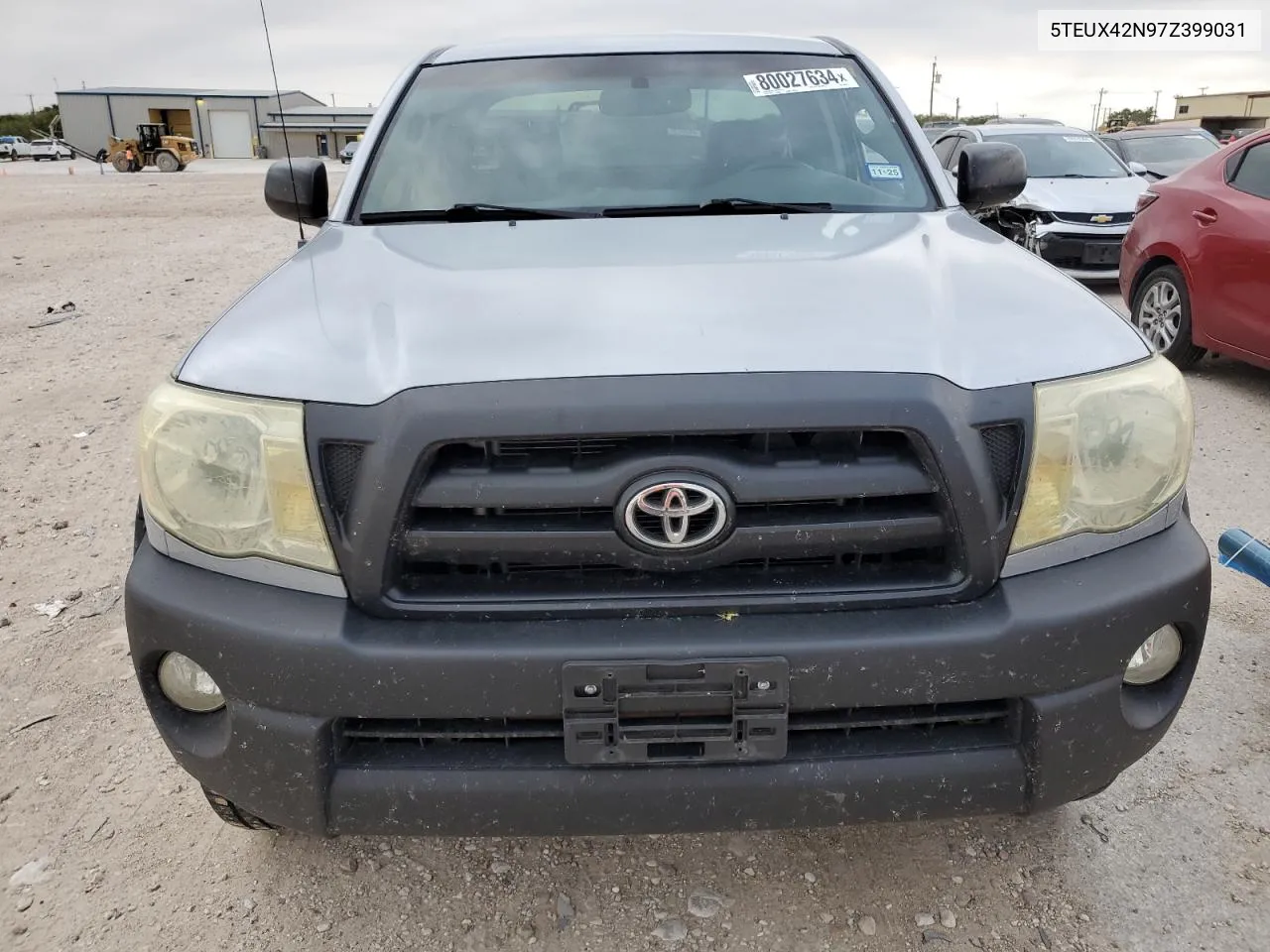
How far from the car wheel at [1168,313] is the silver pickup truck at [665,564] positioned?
4686 mm

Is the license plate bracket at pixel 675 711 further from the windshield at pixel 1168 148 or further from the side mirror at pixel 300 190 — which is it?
the windshield at pixel 1168 148

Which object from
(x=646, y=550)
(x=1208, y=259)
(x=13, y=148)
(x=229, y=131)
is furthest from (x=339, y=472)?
(x=13, y=148)

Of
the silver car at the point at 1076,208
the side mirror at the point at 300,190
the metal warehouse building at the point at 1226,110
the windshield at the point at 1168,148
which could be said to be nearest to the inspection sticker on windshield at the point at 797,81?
the side mirror at the point at 300,190

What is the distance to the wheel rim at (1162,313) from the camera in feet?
19.6

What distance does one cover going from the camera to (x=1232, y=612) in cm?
318

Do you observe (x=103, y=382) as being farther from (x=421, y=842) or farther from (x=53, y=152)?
(x=53, y=152)

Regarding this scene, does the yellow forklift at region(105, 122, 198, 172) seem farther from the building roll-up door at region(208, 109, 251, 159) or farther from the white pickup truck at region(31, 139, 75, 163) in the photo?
the building roll-up door at region(208, 109, 251, 159)

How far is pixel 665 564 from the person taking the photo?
5.30 feet

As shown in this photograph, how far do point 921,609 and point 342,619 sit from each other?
Answer: 37.2 inches

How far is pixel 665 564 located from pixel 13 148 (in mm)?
79631

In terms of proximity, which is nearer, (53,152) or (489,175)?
(489,175)

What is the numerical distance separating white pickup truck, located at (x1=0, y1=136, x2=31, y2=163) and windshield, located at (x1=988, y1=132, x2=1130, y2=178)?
73.0 meters

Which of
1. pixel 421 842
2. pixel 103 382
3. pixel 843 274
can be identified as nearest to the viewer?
pixel 843 274

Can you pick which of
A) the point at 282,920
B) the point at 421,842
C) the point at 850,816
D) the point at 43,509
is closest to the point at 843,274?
the point at 850,816
